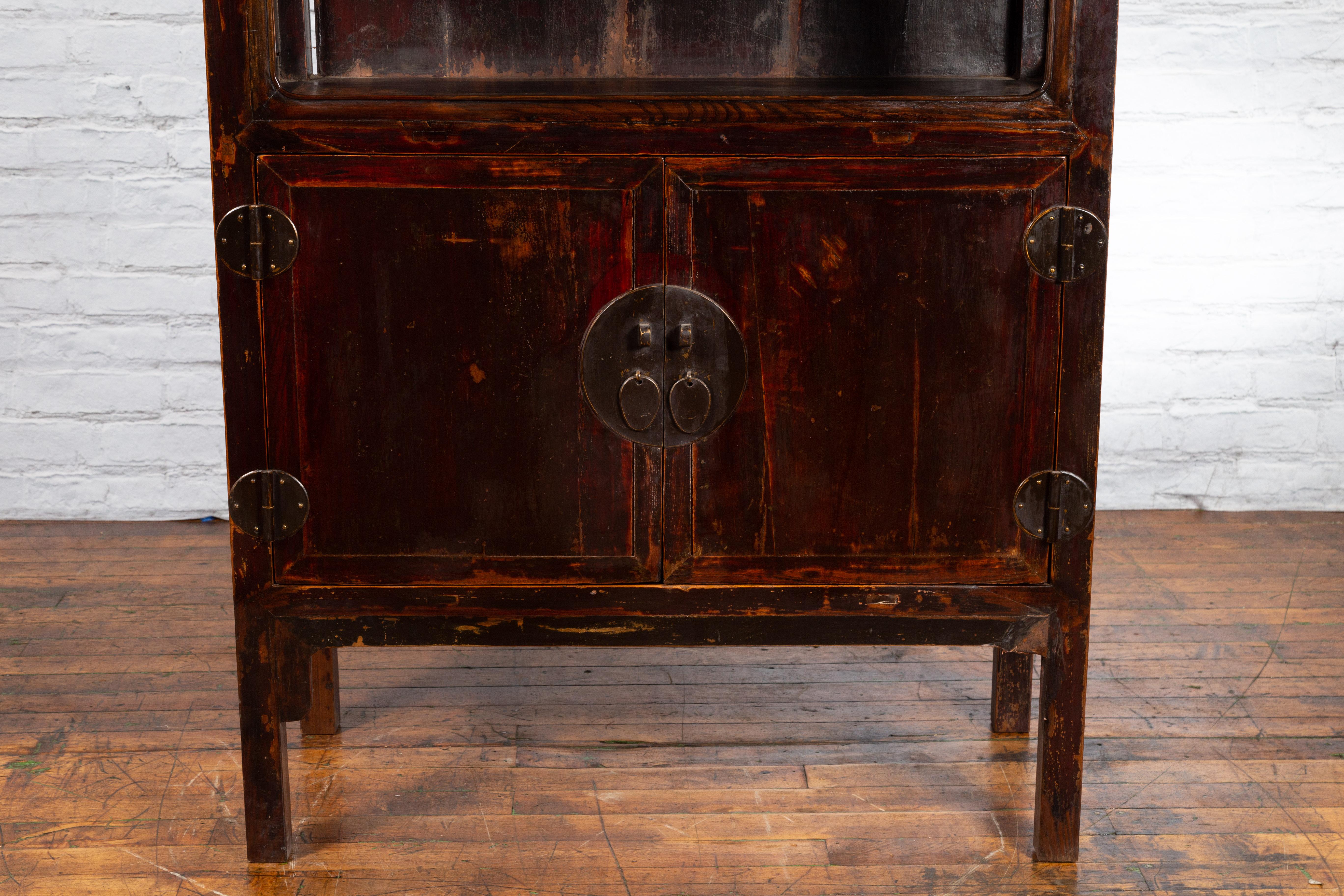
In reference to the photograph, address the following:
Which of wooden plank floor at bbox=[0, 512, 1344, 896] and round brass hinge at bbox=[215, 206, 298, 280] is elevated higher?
round brass hinge at bbox=[215, 206, 298, 280]

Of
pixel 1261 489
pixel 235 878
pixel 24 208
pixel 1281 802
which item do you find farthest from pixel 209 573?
pixel 1261 489

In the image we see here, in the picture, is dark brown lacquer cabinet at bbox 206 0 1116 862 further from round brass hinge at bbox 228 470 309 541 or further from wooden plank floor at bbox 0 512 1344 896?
wooden plank floor at bbox 0 512 1344 896

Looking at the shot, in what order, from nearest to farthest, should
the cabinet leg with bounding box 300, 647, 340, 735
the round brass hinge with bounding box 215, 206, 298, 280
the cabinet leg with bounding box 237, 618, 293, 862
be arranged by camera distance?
the round brass hinge with bounding box 215, 206, 298, 280
the cabinet leg with bounding box 237, 618, 293, 862
the cabinet leg with bounding box 300, 647, 340, 735

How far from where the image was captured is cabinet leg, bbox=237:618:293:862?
5.31ft

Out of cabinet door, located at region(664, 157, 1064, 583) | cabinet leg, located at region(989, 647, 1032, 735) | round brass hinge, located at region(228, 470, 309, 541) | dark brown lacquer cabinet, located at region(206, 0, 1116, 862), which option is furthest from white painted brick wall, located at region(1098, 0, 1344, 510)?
round brass hinge, located at region(228, 470, 309, 541)

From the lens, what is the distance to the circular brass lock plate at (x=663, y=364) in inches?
60.9

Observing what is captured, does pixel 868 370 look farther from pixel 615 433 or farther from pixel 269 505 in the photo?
pixel 269 505

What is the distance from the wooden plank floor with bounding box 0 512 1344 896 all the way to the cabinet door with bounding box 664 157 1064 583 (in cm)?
41

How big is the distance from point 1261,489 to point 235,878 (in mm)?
2774

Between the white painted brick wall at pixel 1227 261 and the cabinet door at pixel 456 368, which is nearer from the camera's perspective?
the cabinet door at pixel 456 368

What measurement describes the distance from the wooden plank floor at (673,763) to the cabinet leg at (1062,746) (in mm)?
42

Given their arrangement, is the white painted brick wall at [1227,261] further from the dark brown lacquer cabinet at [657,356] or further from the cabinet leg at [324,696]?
the cabinet leg at [324,696]

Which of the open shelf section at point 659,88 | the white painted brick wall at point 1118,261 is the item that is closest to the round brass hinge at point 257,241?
the open shelf section at point 659,88

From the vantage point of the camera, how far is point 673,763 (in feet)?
6.41
